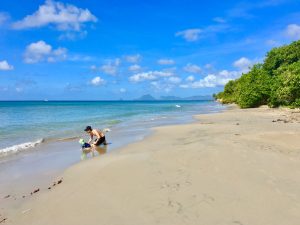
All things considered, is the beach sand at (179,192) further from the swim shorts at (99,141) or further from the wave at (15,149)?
the wave at (15,149)

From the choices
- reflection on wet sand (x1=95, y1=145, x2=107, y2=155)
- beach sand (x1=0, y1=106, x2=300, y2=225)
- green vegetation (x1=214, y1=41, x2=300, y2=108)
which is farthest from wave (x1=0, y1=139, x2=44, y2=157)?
green vegetation (x1=214, y1=41, x2=300, y2=108)

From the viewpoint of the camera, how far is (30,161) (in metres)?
12.7

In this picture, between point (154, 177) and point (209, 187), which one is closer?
point (209, 187)

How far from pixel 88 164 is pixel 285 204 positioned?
6917 millimetres

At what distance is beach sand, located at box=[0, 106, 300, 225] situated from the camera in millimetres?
5668

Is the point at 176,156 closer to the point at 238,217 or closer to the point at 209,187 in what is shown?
the point at 209,187

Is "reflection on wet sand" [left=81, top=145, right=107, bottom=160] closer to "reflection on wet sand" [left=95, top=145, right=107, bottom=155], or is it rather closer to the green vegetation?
"reflection on wet sand" [left=95, top=145, right=107, bottom=155]

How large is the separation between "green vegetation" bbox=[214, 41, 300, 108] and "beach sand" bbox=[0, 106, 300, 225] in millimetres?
23589

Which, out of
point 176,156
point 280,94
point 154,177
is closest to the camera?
point 154,177

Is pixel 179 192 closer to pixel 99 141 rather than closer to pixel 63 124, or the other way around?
pixel 99 141

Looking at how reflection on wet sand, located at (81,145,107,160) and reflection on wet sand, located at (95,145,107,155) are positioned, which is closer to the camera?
reflection on wet sand, located at (81,145,107,160)

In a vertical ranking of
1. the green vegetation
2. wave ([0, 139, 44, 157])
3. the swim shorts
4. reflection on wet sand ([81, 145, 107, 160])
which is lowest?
wave ([0, 139, 44, 157])

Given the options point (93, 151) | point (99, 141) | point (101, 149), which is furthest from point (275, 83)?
point (93, 151)

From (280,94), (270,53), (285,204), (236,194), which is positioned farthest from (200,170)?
(270,53)
